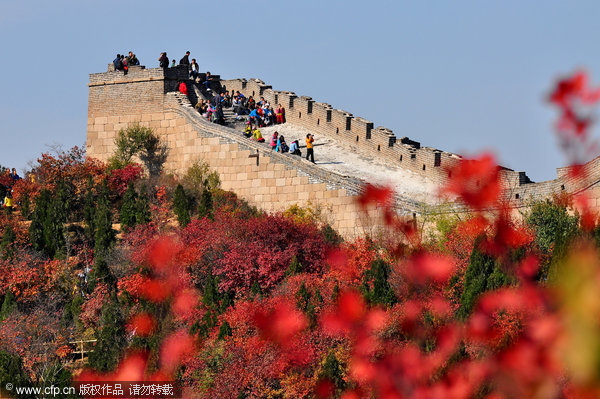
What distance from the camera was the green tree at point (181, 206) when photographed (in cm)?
3503

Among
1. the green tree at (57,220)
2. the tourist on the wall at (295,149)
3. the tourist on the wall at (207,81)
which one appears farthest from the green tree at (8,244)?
the tourist on the wall at (207,81)

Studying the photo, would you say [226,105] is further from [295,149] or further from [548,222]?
[548,222]

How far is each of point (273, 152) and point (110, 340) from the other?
11231mm

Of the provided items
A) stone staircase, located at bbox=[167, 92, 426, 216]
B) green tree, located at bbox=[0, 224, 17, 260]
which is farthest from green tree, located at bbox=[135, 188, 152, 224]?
green tree, located at bbox=[0, 224, 17, 260]

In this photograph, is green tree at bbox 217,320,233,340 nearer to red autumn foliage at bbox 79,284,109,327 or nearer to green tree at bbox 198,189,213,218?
red autumn foliage at bbox 79,284,109,327

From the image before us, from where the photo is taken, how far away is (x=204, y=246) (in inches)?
1291

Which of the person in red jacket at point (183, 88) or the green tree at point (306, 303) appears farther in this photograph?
the person in red jacket at point (183, 88)

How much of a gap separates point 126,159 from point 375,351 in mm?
16842

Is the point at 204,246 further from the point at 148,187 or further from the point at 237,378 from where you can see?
the point at 237,378

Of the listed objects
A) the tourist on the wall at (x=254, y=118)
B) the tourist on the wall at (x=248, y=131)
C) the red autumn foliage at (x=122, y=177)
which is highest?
the tourist on the wall at (x=254, y=118)

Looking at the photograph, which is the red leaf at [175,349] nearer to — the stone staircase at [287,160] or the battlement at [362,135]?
the stone staircase at [287,160]

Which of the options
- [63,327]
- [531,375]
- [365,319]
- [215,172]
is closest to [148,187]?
[215,172]

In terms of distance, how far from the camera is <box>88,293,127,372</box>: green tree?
85.1ft

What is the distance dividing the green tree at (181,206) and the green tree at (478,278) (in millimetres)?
10747
